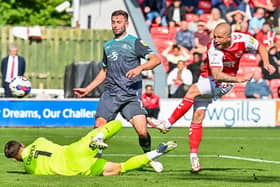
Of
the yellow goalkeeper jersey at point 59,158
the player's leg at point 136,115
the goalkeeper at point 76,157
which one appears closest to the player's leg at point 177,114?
the player's leg at point 136,115

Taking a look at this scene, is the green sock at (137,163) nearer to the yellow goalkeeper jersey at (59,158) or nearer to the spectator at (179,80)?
the yellow goalkeeper jersey at (59,158)

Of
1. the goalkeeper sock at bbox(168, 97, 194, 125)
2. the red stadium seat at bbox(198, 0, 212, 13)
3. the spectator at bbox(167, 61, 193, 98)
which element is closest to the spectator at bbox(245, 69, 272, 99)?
the spectator at bbox(167, 61, 193, 98)

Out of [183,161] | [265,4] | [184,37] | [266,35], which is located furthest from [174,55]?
[183,161]

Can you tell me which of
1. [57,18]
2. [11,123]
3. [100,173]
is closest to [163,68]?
[11,123]

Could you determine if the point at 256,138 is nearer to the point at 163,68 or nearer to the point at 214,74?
the point at 163,68

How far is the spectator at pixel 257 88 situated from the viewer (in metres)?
30.6

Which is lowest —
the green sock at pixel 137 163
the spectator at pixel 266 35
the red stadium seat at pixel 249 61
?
the red stadium seat at pixel 249 61

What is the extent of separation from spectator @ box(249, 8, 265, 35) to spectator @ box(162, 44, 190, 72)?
2615 mm

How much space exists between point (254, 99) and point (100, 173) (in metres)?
15.2

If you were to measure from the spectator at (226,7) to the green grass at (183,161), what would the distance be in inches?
320

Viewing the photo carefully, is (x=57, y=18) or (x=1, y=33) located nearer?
(x=1, y=33)

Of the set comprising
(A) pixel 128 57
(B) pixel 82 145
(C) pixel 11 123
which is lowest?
(C) pixel 11 123

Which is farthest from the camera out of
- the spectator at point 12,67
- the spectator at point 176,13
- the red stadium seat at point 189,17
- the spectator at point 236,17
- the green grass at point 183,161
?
the red stadium seat at point 189,17

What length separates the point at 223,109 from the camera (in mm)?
27609
